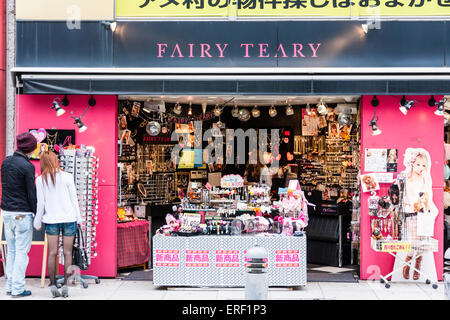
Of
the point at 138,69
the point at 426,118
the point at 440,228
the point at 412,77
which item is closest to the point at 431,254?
the point at 440,228

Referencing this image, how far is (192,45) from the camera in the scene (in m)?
8.75

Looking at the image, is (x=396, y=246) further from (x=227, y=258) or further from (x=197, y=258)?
(x=197, y=258)

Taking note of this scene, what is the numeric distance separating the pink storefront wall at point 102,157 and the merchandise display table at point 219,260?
1170 mm

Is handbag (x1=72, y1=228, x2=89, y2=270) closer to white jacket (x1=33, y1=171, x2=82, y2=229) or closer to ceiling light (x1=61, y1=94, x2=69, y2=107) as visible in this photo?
white jacket (x1=33, y1=171, x2=82, y2=229)

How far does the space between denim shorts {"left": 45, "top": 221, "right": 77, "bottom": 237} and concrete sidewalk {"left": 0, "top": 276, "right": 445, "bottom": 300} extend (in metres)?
0.89

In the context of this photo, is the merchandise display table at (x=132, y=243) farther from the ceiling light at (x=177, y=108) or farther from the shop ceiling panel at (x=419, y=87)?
the shop ceiling panel at (x=419, y=87)

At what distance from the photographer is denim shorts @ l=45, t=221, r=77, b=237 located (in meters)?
7.40

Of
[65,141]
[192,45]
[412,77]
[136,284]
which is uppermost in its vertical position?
[192,45]

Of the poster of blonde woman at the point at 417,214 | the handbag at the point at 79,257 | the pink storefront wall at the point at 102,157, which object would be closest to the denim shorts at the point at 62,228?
the handbag at the point at 79,257

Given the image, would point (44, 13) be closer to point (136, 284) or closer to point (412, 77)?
point (136, 284)

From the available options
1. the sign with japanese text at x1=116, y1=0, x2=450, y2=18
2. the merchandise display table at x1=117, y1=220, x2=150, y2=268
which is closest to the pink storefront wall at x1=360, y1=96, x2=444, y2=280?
the sign with japanese text at x1=116, y1=0, x2=450, y2=18

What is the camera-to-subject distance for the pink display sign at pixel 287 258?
7996 millimetres

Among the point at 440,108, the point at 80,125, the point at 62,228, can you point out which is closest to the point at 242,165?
the point at 80,125
